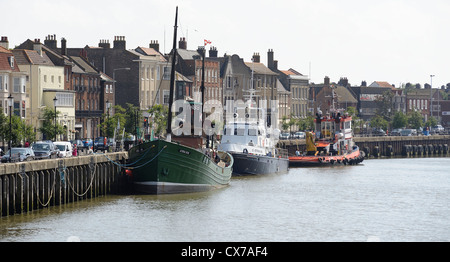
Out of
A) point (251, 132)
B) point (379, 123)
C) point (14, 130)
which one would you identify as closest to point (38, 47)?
point (251, 132)

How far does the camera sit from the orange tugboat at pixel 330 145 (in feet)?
323

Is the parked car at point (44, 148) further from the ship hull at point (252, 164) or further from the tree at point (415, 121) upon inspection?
the tree at point (415, 121)

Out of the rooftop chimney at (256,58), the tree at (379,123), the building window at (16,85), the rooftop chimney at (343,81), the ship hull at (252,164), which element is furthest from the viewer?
the rooftop chimney at (343,81)

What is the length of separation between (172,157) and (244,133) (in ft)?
77.1

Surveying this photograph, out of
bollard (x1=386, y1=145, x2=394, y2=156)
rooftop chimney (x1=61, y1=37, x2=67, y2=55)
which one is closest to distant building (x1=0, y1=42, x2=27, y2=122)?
rooftop chimney (x1=61, y1=37, x2=67, y2=55)

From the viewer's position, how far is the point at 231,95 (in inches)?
5817

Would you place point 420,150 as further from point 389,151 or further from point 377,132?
point 377,132

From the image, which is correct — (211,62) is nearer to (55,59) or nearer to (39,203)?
(55,59)

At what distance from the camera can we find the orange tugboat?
9844cm

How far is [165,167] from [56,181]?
7901 mm

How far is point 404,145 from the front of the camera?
14262 cm

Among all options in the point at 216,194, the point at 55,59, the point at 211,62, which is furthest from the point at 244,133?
the point at 211,62

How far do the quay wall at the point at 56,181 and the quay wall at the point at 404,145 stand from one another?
74.7 metres

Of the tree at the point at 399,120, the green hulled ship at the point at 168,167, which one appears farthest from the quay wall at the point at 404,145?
the green hulled ship at the point at 168,167
